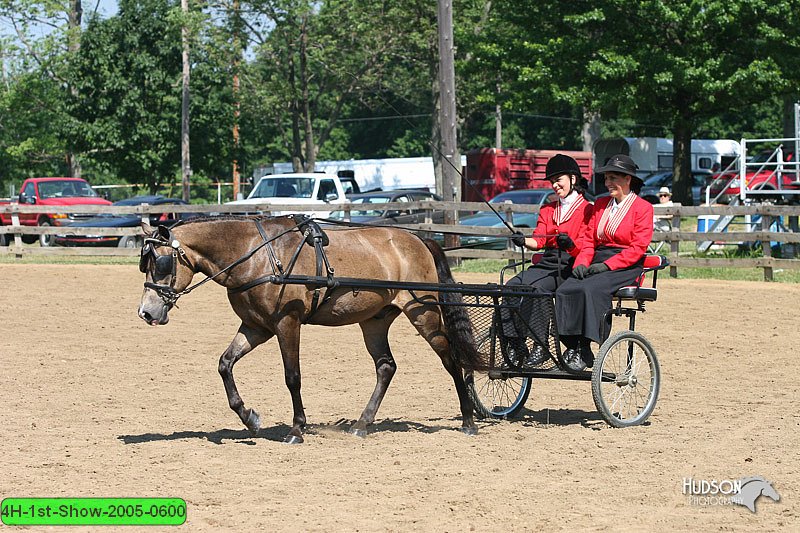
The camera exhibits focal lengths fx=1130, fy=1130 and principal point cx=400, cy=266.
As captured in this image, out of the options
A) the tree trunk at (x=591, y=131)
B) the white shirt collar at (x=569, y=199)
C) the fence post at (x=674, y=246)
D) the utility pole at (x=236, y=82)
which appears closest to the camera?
the white shirt collar at (x=569, y=199)

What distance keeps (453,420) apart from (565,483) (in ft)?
7.56

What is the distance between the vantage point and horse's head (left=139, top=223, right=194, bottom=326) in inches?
294

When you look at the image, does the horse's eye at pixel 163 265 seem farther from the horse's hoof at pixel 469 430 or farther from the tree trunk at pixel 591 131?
the tree trunk at pixel 591 131

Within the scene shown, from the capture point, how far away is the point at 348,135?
83250 millimetres

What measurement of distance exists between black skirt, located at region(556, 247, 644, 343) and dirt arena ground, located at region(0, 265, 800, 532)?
0.74 meters

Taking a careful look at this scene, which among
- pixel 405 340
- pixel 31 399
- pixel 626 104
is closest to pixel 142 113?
pixel 626 104

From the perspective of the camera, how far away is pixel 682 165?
118 feet

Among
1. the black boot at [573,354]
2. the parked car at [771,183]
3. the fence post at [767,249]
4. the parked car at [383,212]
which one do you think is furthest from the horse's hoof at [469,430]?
the parked car at [771,183]

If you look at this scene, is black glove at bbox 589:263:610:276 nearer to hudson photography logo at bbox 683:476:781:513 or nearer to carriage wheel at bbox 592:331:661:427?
carriage wheel at bbox 592:331:661:427

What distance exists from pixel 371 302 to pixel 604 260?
179 cm

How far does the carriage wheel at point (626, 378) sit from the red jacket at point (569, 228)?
0.80 meters

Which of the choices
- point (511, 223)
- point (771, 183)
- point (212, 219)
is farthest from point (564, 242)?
point (771, 183)

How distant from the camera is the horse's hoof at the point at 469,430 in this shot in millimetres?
8219

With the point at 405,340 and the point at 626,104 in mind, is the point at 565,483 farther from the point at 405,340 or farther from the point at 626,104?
the point at 626,104
